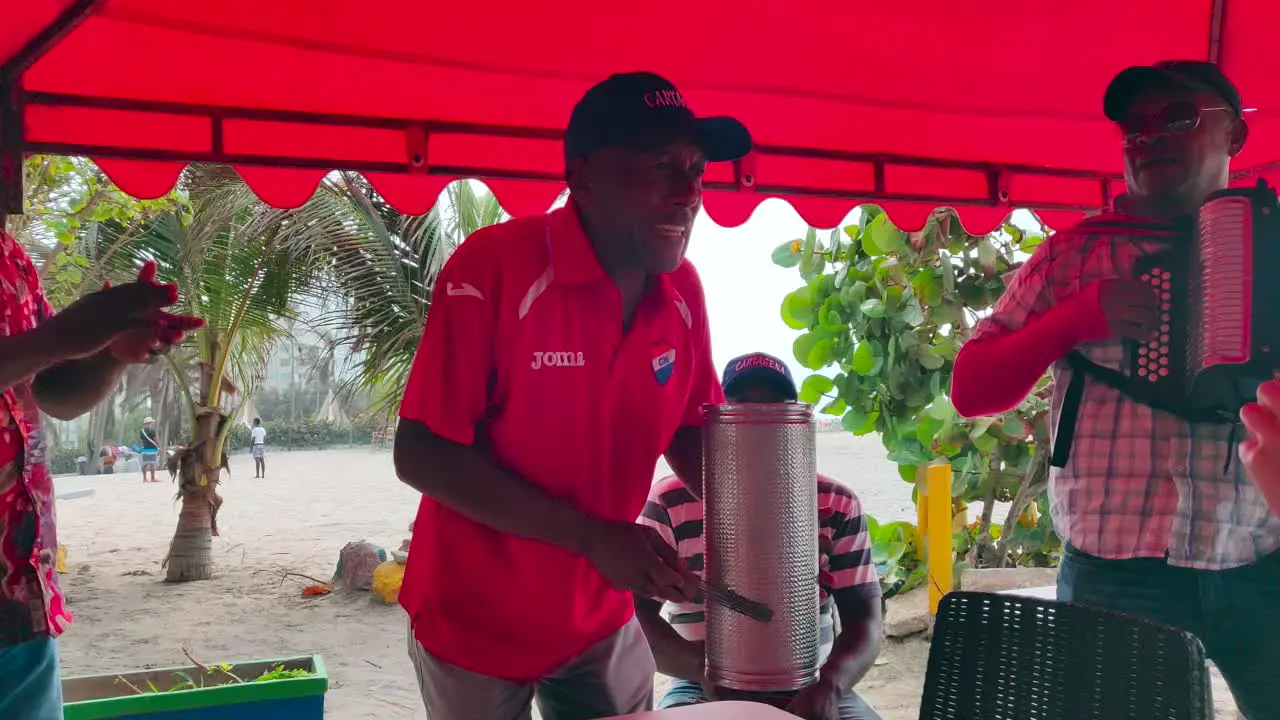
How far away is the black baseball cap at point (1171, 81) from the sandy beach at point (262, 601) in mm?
1039

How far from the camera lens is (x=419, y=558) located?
160cm

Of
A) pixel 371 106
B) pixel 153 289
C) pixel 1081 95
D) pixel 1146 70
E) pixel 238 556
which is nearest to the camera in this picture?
pixel 153 289

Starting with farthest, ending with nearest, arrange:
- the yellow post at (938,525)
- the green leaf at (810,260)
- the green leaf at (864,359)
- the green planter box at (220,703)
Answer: the green leaf at (810,260)
the green leaf at (864,359)
the yellow post at (938,525)
the green planter box at (220,703)

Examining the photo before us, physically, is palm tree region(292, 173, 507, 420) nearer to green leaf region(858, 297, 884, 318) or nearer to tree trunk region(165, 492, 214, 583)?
tree trunk region(165, 492, 214, 583)

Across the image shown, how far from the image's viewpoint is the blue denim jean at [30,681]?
1.66 m

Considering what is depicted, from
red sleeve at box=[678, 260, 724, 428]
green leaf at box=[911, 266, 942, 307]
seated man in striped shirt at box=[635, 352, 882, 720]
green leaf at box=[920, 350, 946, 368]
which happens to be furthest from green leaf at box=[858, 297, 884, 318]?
red sleeve at box=[678, 260, 724, 428]

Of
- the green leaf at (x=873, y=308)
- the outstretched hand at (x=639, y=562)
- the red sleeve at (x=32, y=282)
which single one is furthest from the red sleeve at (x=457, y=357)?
the green leaf at (x=873, y=308)

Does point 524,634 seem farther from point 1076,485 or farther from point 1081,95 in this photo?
point 1081,95

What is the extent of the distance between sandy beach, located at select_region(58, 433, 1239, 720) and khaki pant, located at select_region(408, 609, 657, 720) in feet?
2.44

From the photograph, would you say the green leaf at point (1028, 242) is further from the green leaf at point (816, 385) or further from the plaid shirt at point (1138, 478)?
the plaid shirt at point (1138, 478)

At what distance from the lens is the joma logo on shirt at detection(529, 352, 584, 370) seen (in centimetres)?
152

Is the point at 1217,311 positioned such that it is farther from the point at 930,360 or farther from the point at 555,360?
the point at 930,360

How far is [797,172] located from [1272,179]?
65.9 inches

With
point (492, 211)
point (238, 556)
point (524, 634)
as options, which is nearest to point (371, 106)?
point (524, 634)
